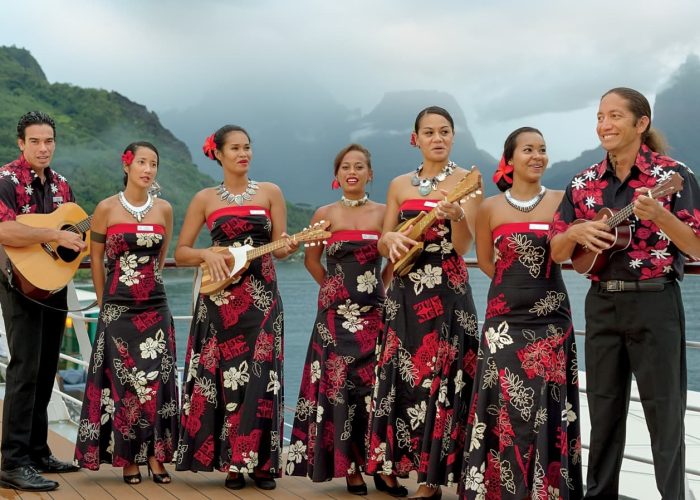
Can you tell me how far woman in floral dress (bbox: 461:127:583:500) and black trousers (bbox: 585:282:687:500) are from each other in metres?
0.24

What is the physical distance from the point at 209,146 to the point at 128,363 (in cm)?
117

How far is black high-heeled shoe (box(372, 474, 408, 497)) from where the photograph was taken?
3971mm

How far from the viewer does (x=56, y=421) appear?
5820 mm

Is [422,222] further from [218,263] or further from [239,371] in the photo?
[239,371]

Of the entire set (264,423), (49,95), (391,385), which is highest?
(49,95)

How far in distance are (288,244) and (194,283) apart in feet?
2.87

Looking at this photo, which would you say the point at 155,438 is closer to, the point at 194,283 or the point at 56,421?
the point at 194,283

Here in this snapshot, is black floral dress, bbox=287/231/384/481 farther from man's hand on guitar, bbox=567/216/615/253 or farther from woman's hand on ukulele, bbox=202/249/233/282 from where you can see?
man's hand on guitar, bbox=567/216/615/253

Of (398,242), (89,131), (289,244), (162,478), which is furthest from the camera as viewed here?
(89,131)

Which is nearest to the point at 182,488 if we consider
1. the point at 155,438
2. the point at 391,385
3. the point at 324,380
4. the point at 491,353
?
the point at 155,438

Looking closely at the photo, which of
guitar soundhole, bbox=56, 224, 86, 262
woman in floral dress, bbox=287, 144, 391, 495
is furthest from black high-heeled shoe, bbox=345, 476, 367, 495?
guitar soundhole, bbox=56, 224, 86, 262

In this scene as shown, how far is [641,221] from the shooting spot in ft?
9.62

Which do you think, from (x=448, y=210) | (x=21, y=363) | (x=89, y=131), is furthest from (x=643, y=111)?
(x=89, y=131)

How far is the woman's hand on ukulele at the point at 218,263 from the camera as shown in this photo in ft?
13.4
